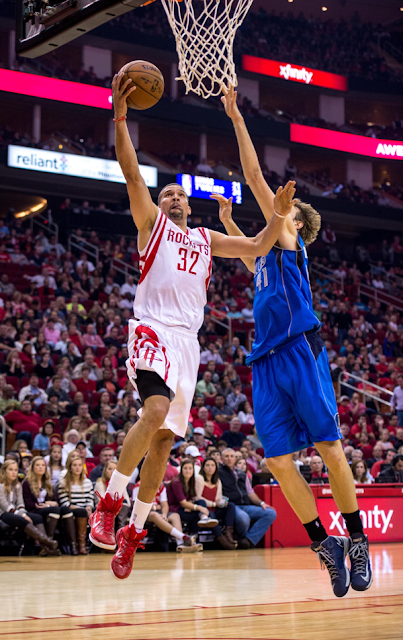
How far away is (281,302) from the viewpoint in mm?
4965

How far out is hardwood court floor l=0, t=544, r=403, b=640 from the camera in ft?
14.3

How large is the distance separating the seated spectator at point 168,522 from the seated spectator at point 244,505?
0.88m

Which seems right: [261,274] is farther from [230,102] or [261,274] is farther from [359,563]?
[359,563]

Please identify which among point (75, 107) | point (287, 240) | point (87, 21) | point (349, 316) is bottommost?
point (349, 316)

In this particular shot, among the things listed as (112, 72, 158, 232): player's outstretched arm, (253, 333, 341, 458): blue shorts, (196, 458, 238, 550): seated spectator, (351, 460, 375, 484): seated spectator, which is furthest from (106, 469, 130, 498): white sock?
(351, 460, 375, 484): seated spectator

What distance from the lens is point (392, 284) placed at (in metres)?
28.2

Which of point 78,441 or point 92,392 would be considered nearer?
point 78,441

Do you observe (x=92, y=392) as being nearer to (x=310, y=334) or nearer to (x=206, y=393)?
(x=206, y=393)

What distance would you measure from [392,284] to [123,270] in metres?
11.0

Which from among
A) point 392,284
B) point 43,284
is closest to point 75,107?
point 43,284

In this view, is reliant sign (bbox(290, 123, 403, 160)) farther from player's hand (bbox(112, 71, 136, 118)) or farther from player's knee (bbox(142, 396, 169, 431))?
player's knee (bbox(142, 396, 169, 431))

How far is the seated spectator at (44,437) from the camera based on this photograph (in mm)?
11958

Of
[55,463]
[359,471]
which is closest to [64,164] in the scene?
[55,463]

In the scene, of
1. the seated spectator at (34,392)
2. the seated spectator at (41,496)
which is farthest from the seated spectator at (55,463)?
the seated spectator at (34,392)
